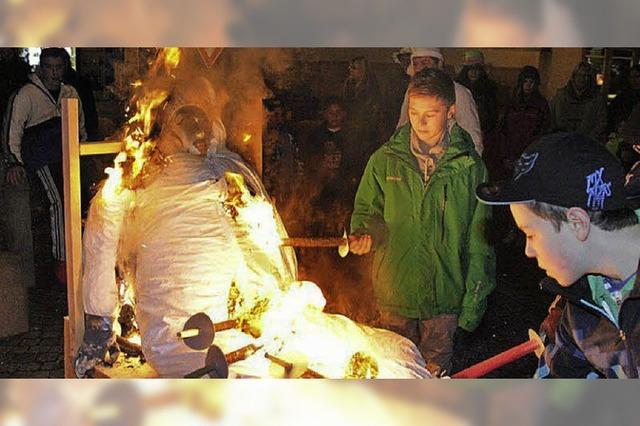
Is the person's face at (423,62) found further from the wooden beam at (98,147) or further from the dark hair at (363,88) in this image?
the wooden beam at (98,147)

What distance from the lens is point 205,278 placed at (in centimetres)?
264

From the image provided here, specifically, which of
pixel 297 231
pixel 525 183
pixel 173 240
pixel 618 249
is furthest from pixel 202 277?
pixel 618 249

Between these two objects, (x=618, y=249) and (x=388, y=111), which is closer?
(x=618, y=249)

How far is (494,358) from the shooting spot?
268 centimetres

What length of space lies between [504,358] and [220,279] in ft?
2.75

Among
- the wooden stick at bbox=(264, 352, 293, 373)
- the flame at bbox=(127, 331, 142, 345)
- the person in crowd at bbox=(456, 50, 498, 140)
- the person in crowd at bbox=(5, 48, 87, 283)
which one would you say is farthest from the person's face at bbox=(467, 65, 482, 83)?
the flame at bbox=(127, 331, 142, 345)

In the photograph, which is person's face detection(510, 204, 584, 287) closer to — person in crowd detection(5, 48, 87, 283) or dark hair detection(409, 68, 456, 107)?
dark hair detection(409, 68, 456, 107)

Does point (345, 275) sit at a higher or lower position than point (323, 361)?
higher

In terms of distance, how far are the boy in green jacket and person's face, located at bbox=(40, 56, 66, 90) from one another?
2.88 feet

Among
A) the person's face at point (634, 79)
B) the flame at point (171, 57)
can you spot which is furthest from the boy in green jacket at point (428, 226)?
the flame at point (171, 57)

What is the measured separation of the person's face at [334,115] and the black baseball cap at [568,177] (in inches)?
18.7

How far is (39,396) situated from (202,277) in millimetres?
572

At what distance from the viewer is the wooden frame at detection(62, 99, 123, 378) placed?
8.49 feet

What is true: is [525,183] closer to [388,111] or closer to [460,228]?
[460,228]
